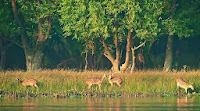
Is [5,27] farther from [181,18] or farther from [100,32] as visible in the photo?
[181,18]

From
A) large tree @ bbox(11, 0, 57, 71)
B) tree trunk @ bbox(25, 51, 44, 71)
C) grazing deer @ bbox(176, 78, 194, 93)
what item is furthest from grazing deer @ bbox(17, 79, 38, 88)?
tree trunk @ bbox(25, 51, 44, 71)

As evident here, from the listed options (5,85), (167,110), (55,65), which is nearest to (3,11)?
(55,65)

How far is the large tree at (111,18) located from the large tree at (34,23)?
6.35 feet

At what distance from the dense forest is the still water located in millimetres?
11803

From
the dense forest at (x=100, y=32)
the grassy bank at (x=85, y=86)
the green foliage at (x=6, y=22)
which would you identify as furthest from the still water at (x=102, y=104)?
the green foliage at (x=6, y=22)

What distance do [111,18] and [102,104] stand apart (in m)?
15.6

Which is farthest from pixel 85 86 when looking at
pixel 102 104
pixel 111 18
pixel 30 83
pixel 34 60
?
pixel 34 60

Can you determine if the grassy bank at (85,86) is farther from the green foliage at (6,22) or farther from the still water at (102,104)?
the green foliage at (6,22)

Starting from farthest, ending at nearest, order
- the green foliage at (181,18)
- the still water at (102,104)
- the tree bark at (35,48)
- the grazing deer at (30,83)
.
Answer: the tree bark at (35,48), the green foliage at (181,18), the grazing deer at (30,83), the still water at (102,104)

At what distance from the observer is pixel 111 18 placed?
40219 millimetres

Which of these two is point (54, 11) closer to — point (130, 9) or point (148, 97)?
point (130, 9)

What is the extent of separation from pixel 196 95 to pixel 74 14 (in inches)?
529

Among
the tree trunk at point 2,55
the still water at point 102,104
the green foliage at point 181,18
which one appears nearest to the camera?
the still water at point 102,104

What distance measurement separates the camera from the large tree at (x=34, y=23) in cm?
4294
